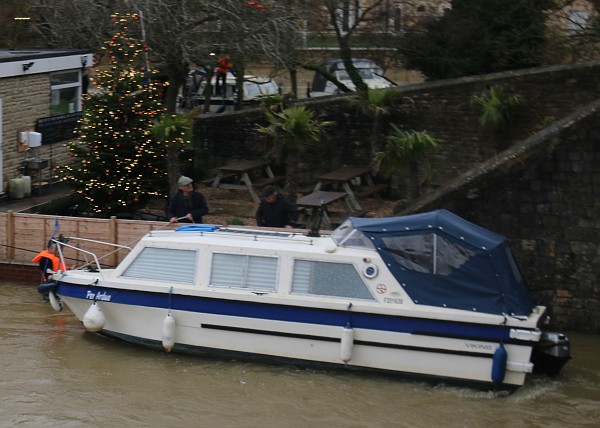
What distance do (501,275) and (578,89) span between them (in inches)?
317

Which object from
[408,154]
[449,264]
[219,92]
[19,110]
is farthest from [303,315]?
[219,92]

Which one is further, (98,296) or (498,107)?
(498,107)

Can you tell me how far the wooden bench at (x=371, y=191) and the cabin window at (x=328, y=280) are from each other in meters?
7.70

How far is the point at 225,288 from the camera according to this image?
13961 millimetres

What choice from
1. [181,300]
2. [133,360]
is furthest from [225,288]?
[133,360]

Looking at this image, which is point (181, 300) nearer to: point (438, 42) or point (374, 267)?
point (374, 267)

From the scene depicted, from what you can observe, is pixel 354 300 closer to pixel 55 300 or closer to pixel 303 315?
pixel 303 315

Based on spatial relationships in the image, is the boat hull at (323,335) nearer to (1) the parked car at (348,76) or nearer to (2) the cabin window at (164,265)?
(2) the cabin window at (164,265)

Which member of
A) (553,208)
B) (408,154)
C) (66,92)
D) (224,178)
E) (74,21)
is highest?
(74,21)

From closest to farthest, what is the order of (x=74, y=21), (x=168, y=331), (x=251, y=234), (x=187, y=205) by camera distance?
(x=168, y=331), (x=251, y=234), (x=187, y=205), (x=74, y=21)

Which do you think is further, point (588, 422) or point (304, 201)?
point (304, 201)

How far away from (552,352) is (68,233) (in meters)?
8.13

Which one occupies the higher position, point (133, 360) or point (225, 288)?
point (225, 288)

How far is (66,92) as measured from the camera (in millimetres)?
24062
